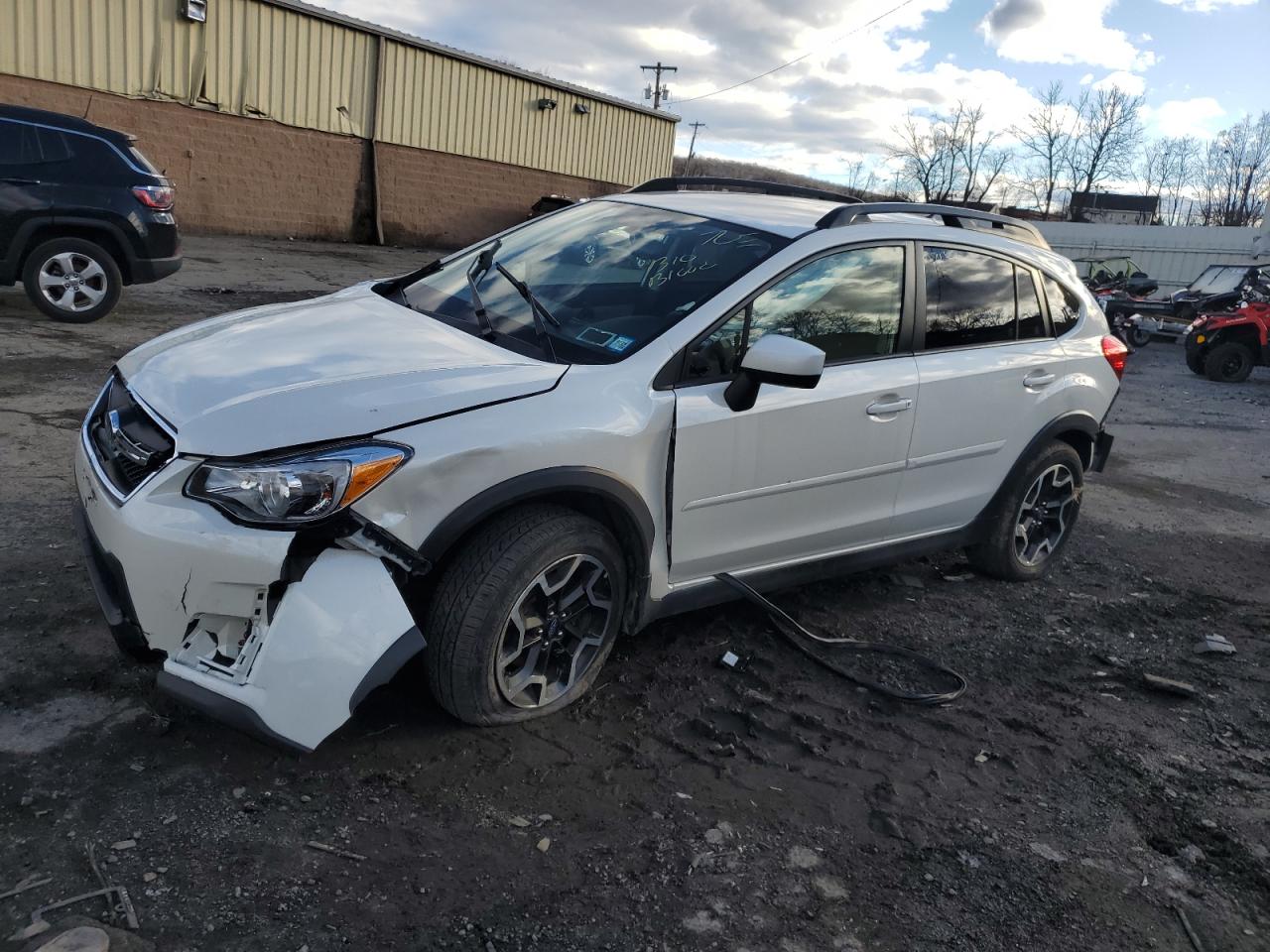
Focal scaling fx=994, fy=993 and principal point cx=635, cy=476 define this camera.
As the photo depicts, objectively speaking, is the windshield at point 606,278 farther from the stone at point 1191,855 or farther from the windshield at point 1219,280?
the windshield at point 1219,280

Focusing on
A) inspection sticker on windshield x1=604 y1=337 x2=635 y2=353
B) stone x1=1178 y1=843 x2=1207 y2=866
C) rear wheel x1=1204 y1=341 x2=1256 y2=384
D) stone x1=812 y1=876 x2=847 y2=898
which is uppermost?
inspection sticker on windshield x1=604 y1=337 x2=635 y2=353

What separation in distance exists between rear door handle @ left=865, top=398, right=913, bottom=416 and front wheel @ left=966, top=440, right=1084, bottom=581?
41.7 inches

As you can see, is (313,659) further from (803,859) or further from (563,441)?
(803,859)

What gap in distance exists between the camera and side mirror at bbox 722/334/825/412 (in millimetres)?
3238

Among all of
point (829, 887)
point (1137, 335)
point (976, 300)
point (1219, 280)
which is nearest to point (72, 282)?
point (976, 300)

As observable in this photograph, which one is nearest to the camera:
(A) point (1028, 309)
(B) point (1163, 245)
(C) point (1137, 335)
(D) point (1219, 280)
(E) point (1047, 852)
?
(E) point (1047, 852)

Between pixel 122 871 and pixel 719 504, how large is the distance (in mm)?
2098

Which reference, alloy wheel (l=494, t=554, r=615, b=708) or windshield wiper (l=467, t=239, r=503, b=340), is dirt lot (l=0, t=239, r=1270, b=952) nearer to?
alloy wheel (l=494, t=554, r=615, b=708)

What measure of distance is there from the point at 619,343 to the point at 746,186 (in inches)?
76.2

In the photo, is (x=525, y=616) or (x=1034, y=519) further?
(x=1034, y=519)

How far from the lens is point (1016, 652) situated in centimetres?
434

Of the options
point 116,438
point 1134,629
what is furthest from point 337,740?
point 1134,629

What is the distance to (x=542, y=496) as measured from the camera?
310 cm

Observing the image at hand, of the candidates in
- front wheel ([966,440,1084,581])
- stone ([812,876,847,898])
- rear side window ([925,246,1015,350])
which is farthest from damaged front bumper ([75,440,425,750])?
front wheel ([966,440,1084,581])
